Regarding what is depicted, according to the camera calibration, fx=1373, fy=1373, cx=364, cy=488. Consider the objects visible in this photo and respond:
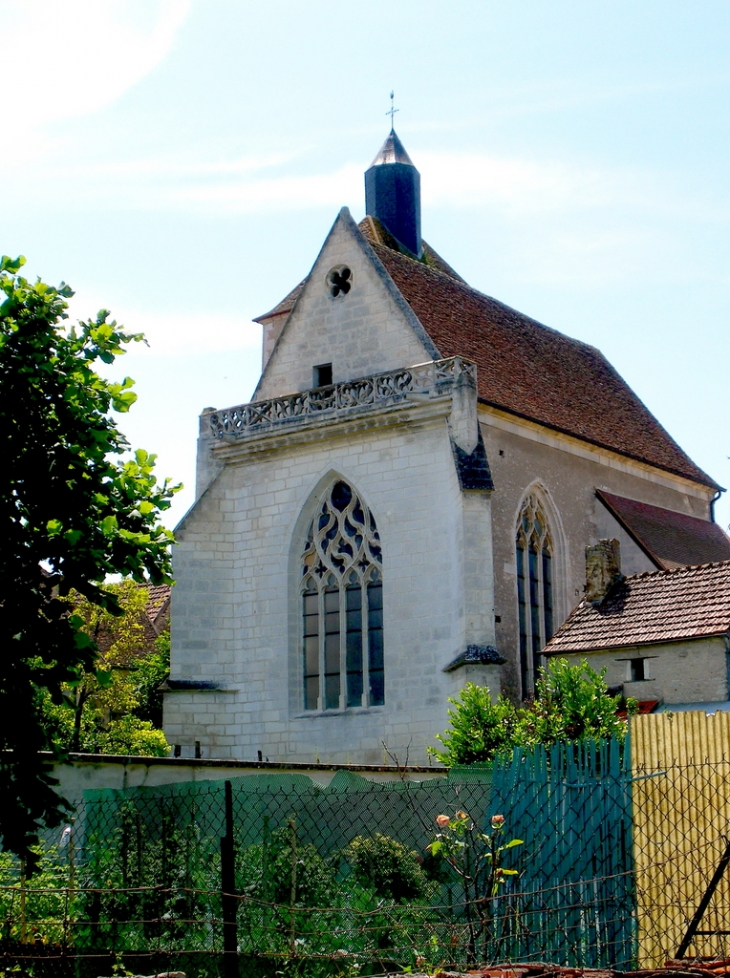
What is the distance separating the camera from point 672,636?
18.8 meters

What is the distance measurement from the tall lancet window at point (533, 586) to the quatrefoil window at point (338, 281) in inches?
203

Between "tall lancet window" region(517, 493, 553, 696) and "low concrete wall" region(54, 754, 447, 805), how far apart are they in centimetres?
1100

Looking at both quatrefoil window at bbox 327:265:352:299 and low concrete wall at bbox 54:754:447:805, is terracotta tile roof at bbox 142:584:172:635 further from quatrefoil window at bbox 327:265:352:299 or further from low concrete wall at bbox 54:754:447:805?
low concrete wall at bbox 54:754:447:805

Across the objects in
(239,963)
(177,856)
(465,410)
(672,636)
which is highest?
(465,410)

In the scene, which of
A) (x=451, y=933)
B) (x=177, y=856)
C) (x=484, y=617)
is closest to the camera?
(x=451, y=933)

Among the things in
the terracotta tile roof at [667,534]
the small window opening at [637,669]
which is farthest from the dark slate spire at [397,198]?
the small window opening at [637,669]

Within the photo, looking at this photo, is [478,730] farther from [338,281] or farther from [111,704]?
[338,281]

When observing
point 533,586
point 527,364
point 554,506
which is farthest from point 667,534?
point 527,364

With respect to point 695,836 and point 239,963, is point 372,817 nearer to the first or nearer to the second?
point 239,963

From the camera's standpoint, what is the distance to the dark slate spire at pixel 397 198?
3191cm

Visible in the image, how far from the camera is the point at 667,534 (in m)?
27.6

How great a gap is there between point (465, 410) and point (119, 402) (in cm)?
1206

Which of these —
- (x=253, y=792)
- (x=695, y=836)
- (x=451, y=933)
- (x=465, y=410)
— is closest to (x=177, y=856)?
(x=253, y=792)

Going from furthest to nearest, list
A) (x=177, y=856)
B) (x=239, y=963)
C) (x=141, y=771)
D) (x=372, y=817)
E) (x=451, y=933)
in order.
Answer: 1. (x=141, y=771)
2. (x=372, y=817)
3. (x=177, y=856)
4. (x=239, y=963)
5. (x=451, y=933)
